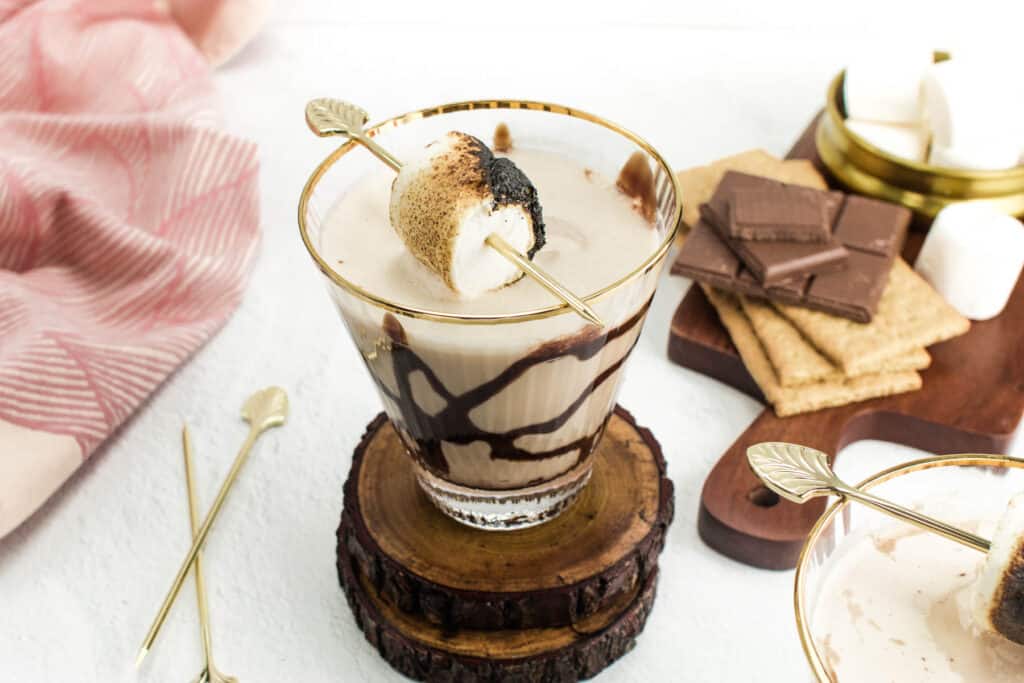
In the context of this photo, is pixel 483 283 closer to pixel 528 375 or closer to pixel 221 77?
pixel 528 375

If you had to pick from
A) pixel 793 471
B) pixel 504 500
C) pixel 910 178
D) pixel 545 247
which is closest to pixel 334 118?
pixel 545 247

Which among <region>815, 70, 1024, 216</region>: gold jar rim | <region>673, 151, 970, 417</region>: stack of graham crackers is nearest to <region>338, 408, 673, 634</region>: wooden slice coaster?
<region>673, 151, 970, 417</region>: stack of graham crackers

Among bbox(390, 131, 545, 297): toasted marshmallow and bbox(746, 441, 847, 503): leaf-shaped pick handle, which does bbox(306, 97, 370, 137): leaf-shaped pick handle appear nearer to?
bbox(390, 131, 545, 297): toasted marshmallow

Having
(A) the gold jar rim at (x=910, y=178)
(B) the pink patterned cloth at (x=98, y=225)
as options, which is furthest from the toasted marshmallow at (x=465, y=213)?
(A) the gold jar rim at (x=910, y=178)

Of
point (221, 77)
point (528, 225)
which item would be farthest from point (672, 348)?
point (221, 77)

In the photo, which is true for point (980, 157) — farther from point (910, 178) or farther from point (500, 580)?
point (500, 580)

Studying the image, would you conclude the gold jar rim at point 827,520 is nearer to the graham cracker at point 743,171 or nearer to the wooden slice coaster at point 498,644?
the wooden slice coaster at point 498,644

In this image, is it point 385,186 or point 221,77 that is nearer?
point 385,186
